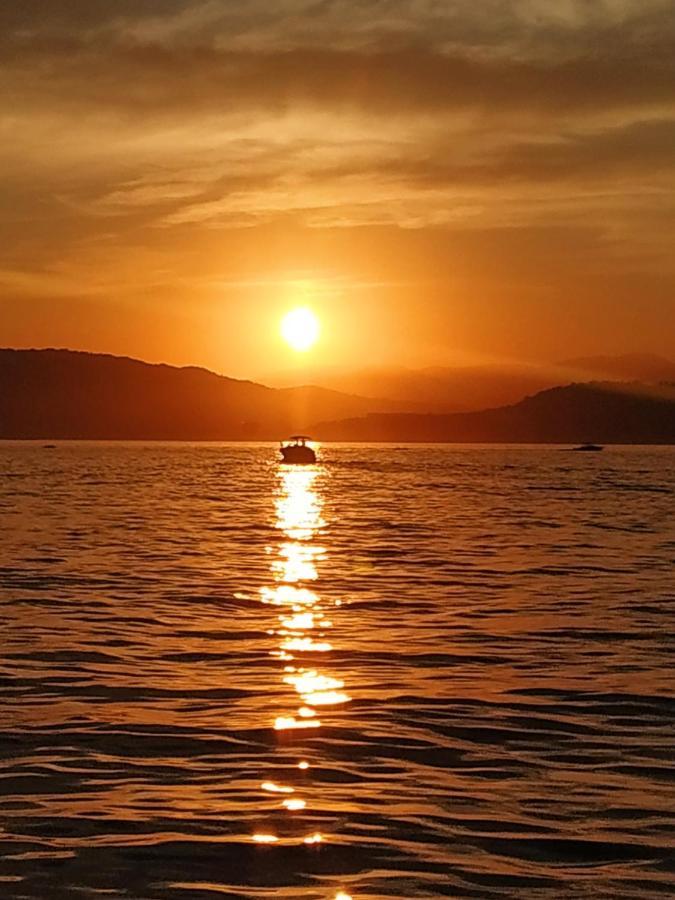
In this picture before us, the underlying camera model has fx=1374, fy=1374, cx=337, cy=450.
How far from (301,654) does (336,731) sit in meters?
6.48

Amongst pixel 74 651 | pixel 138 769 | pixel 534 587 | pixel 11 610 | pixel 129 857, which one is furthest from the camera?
pixel 534 587

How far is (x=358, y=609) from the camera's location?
A: 1188 inches

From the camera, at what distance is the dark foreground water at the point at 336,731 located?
11.5m

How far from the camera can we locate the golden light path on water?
13.8 metres

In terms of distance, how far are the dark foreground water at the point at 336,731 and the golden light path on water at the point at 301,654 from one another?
0.23 feet

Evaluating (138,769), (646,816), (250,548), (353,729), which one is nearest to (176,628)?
(353,729)

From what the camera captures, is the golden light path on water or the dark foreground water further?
the golden light path on water

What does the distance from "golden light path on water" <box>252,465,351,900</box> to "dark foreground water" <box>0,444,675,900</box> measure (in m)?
0.07

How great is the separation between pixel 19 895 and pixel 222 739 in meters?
5.76

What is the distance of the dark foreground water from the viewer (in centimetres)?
1152

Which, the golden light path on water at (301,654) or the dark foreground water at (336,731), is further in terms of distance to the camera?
the golden light path on water at (301,654)

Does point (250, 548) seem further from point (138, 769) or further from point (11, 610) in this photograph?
point (138, 769)

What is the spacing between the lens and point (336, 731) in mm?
16922

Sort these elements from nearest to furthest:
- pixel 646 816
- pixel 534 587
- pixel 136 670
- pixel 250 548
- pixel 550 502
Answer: pixel 646 816 < pixel 136 670 < pixel 534 587 < pixel 250 548 < pixel 550 502
